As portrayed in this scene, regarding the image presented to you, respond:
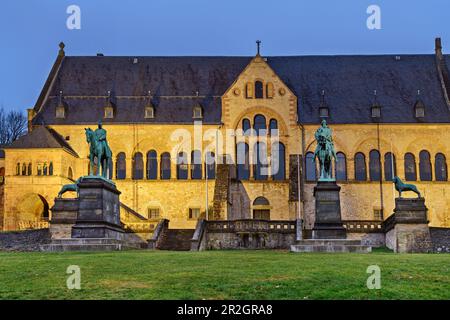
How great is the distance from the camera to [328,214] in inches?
1559

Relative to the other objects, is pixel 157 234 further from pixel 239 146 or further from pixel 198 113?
pixel 198 113

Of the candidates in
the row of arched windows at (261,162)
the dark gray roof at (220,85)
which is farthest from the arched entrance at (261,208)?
the dark gray roof at (220,85)

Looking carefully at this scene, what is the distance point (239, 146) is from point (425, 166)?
1686 cm

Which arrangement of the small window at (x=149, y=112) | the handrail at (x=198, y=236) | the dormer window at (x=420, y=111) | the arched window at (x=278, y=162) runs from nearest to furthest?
the handrail at (x=198, y=236) → the arched window at (x=278, y=162) → the dormer window at (x=420, y=111) → the small window at (x=149, y=112)

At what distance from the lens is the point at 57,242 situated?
36969 mm

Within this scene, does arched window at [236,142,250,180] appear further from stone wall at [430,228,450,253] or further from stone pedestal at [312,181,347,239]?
stone pedestal at [312,181,347,239]

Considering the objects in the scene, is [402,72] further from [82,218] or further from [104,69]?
[82,218]

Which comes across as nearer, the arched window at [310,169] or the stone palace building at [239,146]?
the stone palace building at [239,146]

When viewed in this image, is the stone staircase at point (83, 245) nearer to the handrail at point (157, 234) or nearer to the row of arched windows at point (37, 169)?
the handrail at point (157, 234)

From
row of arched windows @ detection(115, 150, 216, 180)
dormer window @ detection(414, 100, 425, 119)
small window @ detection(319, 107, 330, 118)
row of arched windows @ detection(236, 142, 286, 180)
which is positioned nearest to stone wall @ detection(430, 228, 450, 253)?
row of arched windows @ detection(236, 142, 286, 180)

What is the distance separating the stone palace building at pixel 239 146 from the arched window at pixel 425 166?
90 millimetres

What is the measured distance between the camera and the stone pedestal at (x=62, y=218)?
46281 millimetres

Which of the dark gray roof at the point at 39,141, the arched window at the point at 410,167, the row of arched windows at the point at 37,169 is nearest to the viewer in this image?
A: the row of arched windows at the point at 37,169

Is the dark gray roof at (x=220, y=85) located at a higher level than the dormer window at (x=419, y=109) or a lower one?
higher
